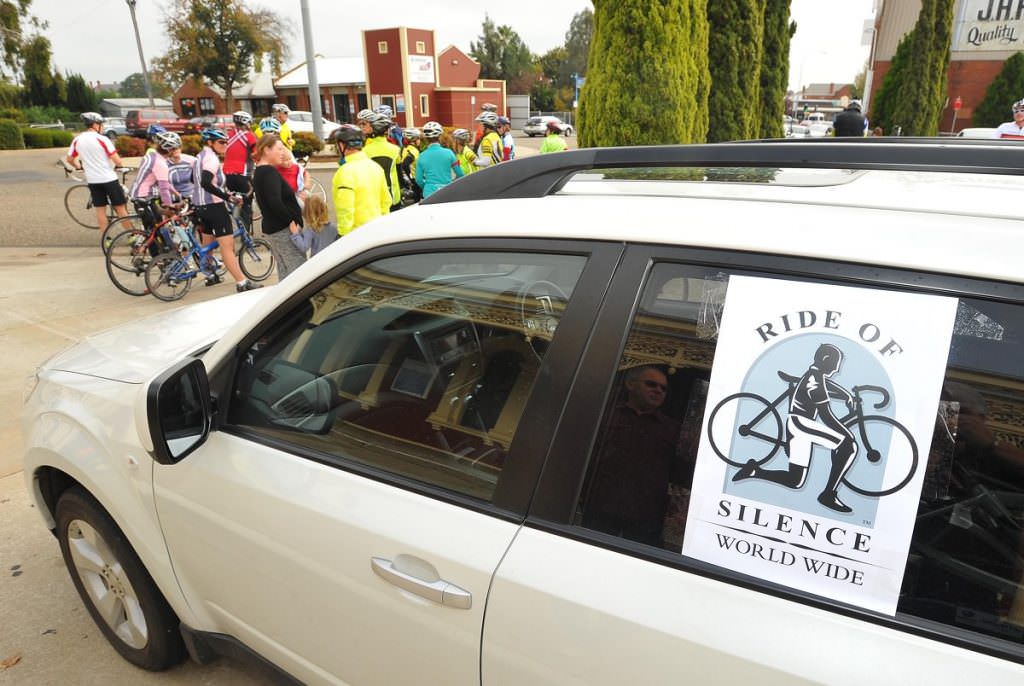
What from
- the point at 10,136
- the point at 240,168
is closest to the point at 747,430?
the point at 240,168

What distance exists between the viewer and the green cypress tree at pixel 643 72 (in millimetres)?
7727

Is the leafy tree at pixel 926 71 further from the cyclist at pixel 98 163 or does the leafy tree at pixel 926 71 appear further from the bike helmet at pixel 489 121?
the cyclist at pixel 98 163

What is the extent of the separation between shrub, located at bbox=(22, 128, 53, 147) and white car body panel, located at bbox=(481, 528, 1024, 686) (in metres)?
37.0

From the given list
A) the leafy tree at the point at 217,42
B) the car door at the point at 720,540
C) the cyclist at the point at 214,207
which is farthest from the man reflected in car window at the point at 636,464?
the leafy tree at the point at 217,42

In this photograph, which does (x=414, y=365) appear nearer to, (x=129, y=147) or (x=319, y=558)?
(x=319, y=558)

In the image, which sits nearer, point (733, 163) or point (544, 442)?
point (544, 442)

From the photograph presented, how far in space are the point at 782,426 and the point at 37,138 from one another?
37541 mm

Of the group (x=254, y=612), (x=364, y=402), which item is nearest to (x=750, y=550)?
(x=364, y=402)

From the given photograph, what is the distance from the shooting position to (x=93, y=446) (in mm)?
2117

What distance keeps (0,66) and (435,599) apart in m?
45.6

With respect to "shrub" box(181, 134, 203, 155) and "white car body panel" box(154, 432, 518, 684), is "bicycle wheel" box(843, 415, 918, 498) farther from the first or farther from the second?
"shrub" box(181, 134, 203, 155)

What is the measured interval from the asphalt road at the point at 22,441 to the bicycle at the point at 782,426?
1798mm

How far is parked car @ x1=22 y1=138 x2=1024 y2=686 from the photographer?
3.32ft

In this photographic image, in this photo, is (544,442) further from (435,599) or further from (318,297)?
(318,297)
